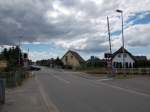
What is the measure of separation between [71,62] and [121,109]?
143 metres

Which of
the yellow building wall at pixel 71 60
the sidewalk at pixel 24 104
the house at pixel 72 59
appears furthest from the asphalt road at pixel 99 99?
the yellow building wall at pixel 71 60

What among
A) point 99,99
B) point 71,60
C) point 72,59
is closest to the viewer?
point 99,99

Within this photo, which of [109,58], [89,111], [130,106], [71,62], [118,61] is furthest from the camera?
[71,62]

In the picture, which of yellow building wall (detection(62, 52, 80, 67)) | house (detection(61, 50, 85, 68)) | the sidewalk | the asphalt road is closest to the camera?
the asphalt road

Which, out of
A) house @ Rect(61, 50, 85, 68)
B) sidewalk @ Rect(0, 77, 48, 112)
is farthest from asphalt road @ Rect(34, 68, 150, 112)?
house @ Rect(61, 50, 85, 68)

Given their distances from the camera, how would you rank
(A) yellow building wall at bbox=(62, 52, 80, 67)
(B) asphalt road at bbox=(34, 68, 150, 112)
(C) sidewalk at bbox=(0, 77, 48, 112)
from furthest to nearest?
(A) yellow building wall at bbox=(62, 52, 80, 67) → (C) sidewalk at bbox=(0, 77, 48, 112) → (B) asphalt road at bbox=(34, 68, 150, 112)

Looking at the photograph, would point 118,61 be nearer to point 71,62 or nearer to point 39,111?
point 71,62

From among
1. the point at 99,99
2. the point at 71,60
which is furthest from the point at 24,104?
the point at 71,60

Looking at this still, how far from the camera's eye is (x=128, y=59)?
114 meters

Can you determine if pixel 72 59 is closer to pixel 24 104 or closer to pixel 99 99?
pixel 99 99

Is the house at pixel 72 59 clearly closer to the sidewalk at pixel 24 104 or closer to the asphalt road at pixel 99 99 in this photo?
the asphalt road at pixel 99 99

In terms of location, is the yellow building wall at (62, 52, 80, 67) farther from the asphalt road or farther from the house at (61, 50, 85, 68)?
the asphalt road

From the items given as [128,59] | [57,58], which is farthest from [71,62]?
[128,59]

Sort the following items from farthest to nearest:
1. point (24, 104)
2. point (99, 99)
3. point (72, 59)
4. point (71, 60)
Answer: point (71, 60), point (72, 59), point (99, 99), point (24, 104)
